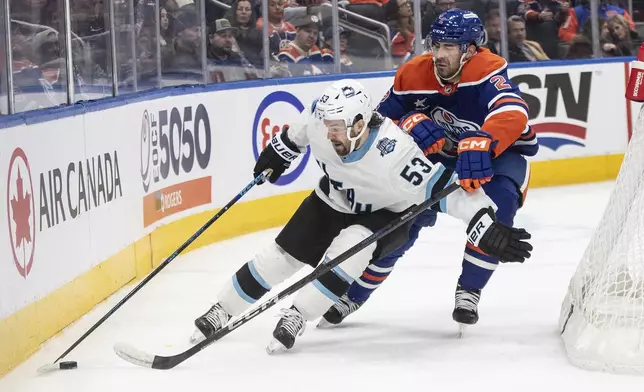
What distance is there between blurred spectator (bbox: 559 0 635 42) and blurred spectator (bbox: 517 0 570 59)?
37 mm

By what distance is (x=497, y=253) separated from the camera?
3.88 meters

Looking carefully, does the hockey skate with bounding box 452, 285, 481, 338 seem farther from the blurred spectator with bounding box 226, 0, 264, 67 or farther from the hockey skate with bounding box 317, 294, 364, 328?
the blurred spectator with bounding box 226, 0, 264, 67

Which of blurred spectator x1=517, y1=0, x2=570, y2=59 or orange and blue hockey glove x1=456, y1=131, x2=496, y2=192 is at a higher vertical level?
blurred spectator x1=517, y1=0, x2=570, y2=59

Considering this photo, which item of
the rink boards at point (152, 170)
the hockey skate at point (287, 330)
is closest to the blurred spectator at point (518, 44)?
the rink boards at point (152, 170)

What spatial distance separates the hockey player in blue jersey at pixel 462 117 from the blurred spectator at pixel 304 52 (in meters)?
3.09

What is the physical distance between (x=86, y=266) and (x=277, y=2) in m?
3.17

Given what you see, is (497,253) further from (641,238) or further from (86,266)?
(86,266)

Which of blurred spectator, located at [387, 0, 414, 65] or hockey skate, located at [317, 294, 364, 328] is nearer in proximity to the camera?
hockey skate, located at [317, 294, 364, 328]

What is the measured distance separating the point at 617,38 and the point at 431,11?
156 centimetres

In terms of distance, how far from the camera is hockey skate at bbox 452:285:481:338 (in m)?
4.35

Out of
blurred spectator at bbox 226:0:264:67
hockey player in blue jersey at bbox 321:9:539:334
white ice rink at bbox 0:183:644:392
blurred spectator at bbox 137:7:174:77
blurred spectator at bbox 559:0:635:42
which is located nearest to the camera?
white ice rink at bbox 0:183:644:392

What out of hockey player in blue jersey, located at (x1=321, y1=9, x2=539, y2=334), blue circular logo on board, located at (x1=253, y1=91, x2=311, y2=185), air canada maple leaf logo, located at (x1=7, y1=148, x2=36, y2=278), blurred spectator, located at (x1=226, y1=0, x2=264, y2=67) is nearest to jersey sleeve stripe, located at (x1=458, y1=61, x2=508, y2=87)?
hockey player in blue jersey, located at (x1=321, y1=9, x2=539, y2=334)

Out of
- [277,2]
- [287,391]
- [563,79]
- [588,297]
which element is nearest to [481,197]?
[588,297]

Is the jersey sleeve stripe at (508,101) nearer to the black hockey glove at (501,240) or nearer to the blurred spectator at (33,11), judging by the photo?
the black hockey glove at (501,240)
